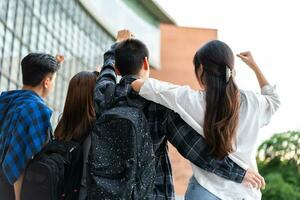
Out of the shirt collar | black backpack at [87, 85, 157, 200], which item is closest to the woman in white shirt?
the shirt collar

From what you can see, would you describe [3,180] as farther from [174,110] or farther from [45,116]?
[174,110]

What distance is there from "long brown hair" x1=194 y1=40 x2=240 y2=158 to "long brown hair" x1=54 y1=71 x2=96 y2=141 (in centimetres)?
70

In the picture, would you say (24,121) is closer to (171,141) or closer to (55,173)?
(55,173)

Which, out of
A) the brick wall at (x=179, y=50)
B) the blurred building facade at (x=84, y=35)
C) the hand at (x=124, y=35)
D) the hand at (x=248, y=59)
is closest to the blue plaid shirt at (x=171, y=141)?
the hand at (x=124, y=35)

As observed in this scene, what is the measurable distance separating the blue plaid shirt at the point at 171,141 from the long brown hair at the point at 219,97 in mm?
65

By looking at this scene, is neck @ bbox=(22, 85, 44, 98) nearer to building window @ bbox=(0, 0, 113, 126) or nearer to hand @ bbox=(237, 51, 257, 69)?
hand @ bbox=(237, 51, 257, 69)

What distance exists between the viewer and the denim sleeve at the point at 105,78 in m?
3.32

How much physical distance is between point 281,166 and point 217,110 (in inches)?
998

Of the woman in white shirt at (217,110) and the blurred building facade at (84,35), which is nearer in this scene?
the woman in white shirt at (217,110)

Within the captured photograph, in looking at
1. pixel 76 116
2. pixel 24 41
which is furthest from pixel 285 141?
pixel 76 116

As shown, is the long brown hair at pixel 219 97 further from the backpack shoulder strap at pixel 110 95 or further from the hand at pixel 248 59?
the backpack shoulder strap at pixel 110 95

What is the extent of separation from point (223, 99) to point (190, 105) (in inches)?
7.2

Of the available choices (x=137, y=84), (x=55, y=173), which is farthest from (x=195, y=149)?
(x=55, y=173)

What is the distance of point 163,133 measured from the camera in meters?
3.21
